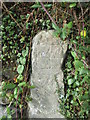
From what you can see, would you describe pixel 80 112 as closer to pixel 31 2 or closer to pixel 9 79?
pixel 9 79

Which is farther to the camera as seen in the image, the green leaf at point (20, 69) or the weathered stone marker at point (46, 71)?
the green leaf at point (20, 69)

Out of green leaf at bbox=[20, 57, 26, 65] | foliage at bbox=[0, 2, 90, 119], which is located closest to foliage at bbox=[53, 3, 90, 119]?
foliage at bbox=[0, 2, 90, 119]

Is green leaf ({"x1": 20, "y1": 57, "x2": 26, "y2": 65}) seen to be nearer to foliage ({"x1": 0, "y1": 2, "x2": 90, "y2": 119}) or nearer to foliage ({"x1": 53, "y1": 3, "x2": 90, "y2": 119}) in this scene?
foliage ({"x1": 0, "y1": 2, "x2": 90, "y2": 119})

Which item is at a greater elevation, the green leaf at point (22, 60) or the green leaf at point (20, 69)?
the green leaf at point (22, 60)

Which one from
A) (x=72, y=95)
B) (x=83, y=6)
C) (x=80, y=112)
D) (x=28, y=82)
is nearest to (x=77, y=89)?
(x=72, y=95)

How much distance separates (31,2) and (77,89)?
1103 millimetres

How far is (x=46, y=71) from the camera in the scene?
7.43ft

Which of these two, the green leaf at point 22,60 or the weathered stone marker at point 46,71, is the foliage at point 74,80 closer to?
the weathered stone marker at point 46,71

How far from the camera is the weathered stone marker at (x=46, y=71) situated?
7.11ft

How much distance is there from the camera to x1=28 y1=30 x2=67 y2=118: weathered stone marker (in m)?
A: 2.17

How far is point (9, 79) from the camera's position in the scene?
2383 millimetres

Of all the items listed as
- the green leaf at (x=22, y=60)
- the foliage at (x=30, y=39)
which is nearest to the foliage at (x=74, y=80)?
the foliage at (x=30, y=39)

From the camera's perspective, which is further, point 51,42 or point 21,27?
point 21,27

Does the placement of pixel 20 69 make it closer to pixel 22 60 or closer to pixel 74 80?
pixel 22 60
